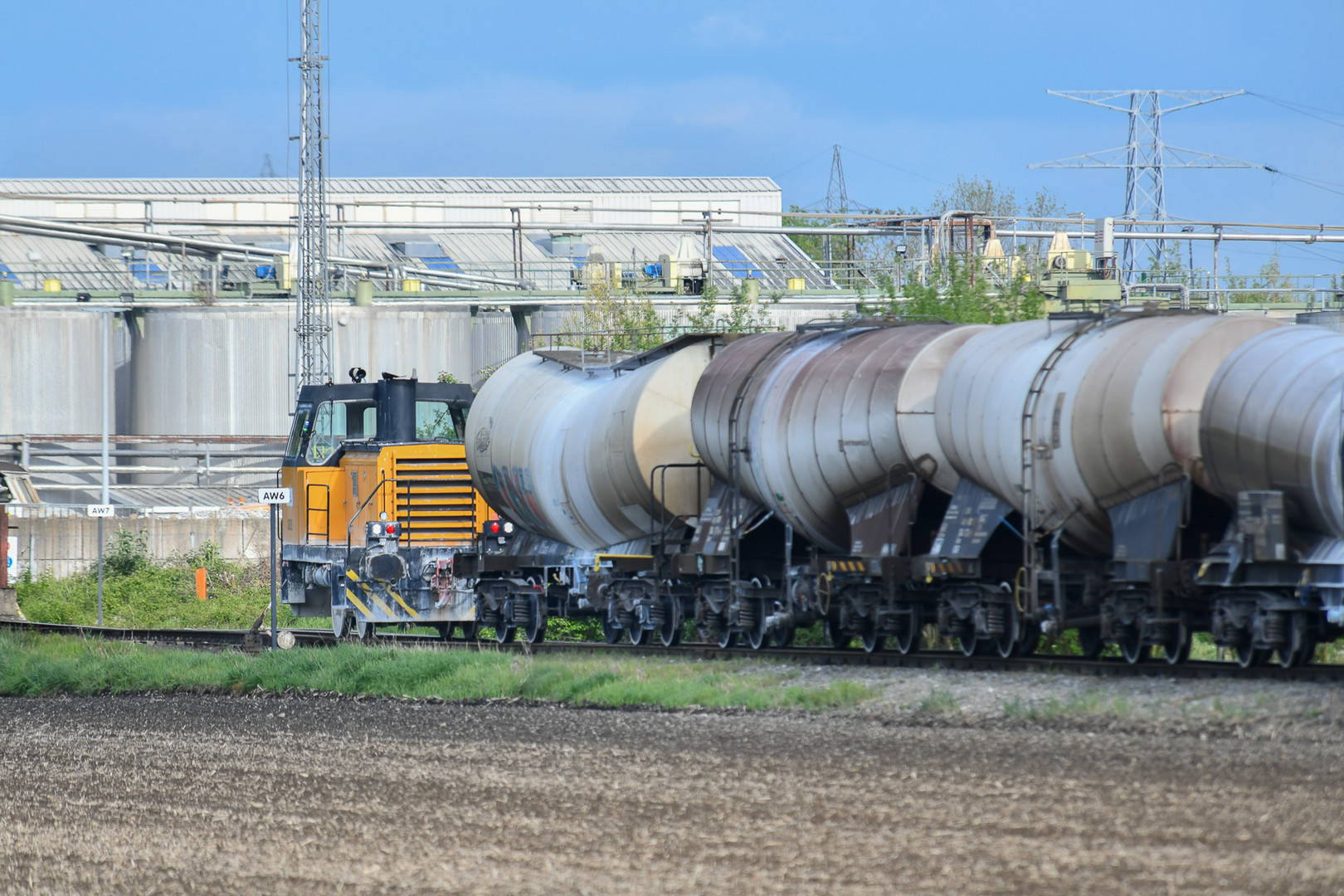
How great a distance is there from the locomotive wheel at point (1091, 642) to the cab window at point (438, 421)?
1036cm

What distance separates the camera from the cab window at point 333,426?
22.2 metres

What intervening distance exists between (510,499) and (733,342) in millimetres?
4028

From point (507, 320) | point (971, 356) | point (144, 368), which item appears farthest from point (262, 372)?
point (971, 356)

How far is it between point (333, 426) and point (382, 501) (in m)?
1.55

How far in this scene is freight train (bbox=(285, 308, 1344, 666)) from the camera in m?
12.0

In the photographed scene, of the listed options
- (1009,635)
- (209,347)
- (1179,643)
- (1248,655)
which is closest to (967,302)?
(1009,635)

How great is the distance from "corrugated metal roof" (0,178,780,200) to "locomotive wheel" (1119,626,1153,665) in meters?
60.3

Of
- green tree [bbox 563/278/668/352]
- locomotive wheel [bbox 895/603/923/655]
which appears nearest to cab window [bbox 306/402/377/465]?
green tree [bbox 563/278/668/352]

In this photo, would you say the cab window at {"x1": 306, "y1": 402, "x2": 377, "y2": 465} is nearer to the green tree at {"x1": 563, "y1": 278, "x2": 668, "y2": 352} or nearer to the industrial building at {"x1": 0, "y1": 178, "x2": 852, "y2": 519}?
the green tree at {"x1": 563, "y1": 278, "x2": 668, "y2": 352}

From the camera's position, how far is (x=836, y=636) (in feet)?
57.1

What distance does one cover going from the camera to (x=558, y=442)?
1903cm

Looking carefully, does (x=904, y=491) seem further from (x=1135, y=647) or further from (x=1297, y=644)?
(x=1297, y=644)

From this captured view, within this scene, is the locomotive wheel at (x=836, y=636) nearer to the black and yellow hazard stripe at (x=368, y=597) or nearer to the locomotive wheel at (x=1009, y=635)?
the locomotive wheel at (x=1009, y=635)

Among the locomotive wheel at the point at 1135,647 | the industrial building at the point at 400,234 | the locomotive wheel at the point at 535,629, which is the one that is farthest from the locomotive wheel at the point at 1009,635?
the industrial building at the point at 400,234
